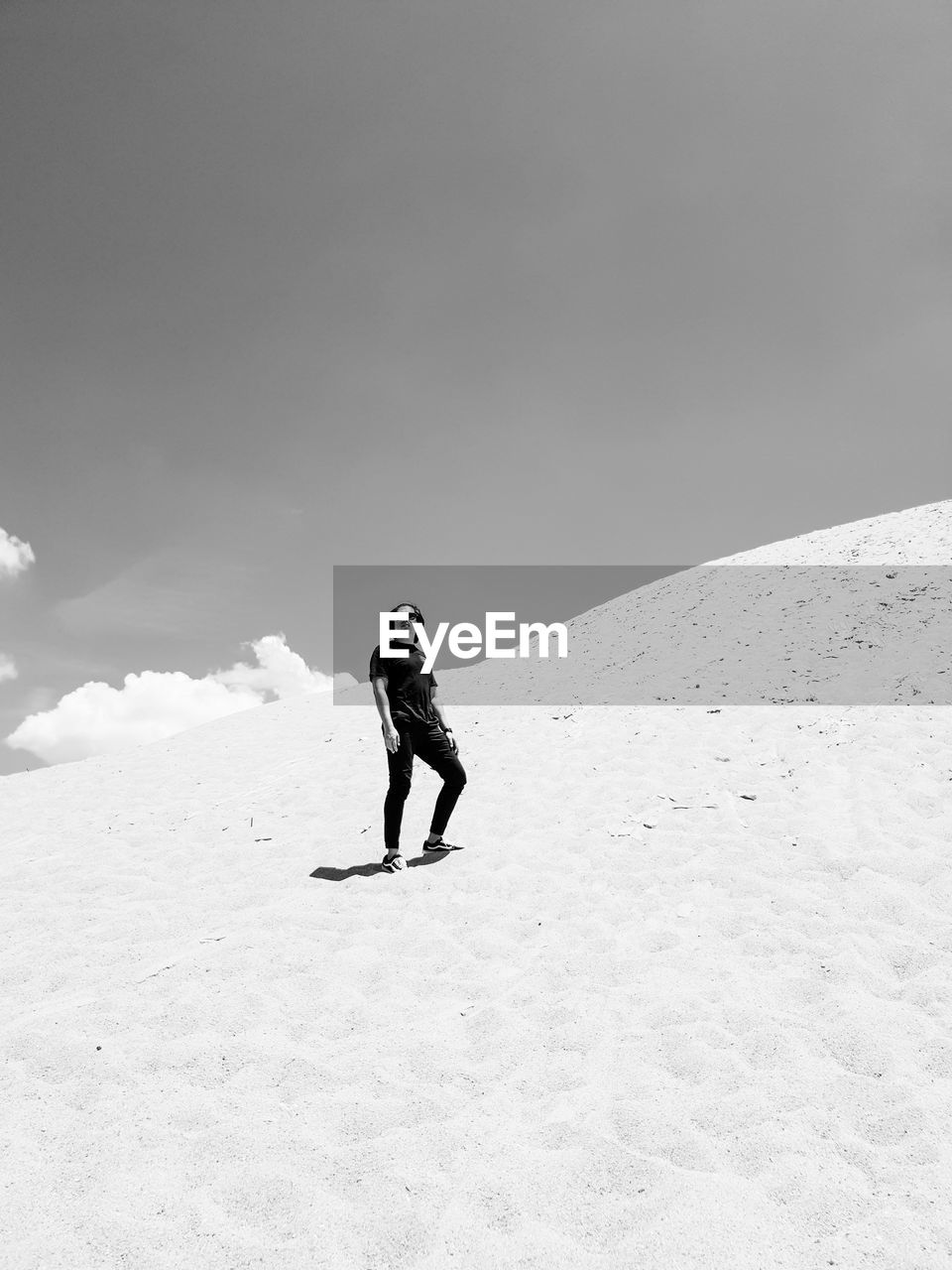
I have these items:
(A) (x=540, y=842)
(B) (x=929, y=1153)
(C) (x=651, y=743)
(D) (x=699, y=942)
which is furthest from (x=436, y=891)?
(C) (x=651, y=743)

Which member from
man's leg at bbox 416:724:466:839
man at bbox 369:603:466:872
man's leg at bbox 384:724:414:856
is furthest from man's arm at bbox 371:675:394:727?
man's leg at bbox 416:724:466:839

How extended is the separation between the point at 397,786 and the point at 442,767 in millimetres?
521

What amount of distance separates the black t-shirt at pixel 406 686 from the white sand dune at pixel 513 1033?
4.63 feet

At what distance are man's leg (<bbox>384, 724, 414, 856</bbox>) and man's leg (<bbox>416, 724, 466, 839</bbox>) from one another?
0.56 ft

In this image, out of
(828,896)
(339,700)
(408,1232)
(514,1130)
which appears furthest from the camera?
(339,700)

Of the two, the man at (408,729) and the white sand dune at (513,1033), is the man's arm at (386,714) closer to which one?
the man at (408,729)

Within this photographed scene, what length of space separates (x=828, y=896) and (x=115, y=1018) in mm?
4831

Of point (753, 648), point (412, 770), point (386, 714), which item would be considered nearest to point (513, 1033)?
point (412, 770)

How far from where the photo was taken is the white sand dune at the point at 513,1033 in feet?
8.30

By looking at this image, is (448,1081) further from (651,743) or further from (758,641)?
(758,641)

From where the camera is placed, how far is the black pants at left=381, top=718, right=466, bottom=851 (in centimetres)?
611

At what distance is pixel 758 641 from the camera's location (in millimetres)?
13672

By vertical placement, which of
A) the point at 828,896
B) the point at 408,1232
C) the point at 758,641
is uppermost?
the point at 758,641

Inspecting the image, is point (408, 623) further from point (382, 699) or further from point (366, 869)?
point (366, 869)
